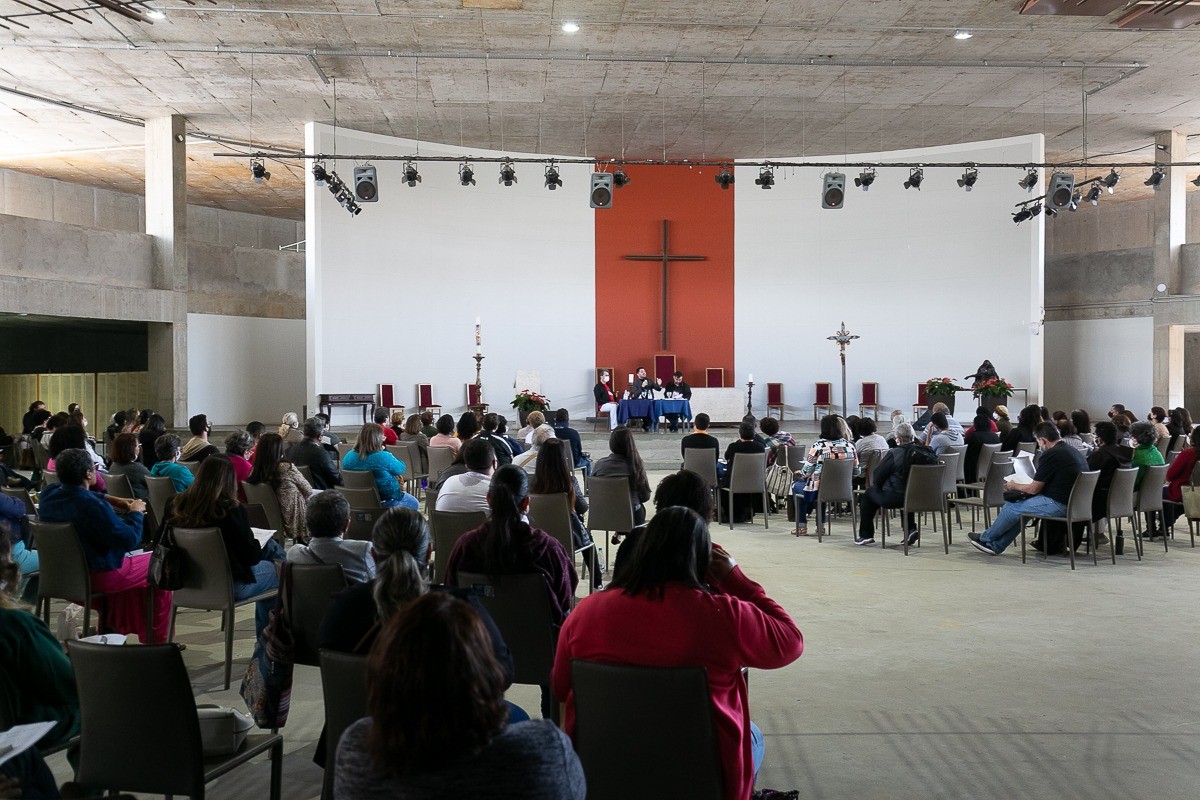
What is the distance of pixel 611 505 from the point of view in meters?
6.44

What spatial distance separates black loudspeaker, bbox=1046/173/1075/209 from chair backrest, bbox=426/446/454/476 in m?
9.56

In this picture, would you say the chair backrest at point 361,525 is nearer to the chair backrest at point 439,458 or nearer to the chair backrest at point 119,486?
the chair backrest at point 119,486

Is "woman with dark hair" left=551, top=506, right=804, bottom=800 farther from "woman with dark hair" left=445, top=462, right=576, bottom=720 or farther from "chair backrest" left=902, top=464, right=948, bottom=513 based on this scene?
"chair backrest" left=902, top=464, right=948, bottom=513

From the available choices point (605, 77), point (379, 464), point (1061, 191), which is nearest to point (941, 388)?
point (1061, 191)

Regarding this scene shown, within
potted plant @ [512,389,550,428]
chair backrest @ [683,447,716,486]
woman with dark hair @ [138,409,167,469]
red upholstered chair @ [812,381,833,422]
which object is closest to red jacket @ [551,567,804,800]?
chair backrest @ [683,447,716,486]

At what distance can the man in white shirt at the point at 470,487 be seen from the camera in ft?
16.8

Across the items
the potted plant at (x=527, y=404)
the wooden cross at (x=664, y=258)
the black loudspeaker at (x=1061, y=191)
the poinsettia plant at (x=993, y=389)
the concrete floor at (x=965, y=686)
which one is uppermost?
the black loudspeaker at (x=1061, y=191)

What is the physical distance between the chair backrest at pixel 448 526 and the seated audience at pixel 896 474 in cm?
389

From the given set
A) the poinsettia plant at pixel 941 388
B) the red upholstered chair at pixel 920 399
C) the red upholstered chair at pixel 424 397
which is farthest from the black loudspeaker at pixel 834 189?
the red upholstered chair at pixel 424 397

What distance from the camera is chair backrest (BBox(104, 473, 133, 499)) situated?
571cm

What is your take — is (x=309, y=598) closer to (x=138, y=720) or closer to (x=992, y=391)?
(x=138, y=720)

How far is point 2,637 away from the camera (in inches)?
85.0

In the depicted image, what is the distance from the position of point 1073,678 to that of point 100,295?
1363 cm

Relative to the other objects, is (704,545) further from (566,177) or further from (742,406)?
(566,177)
